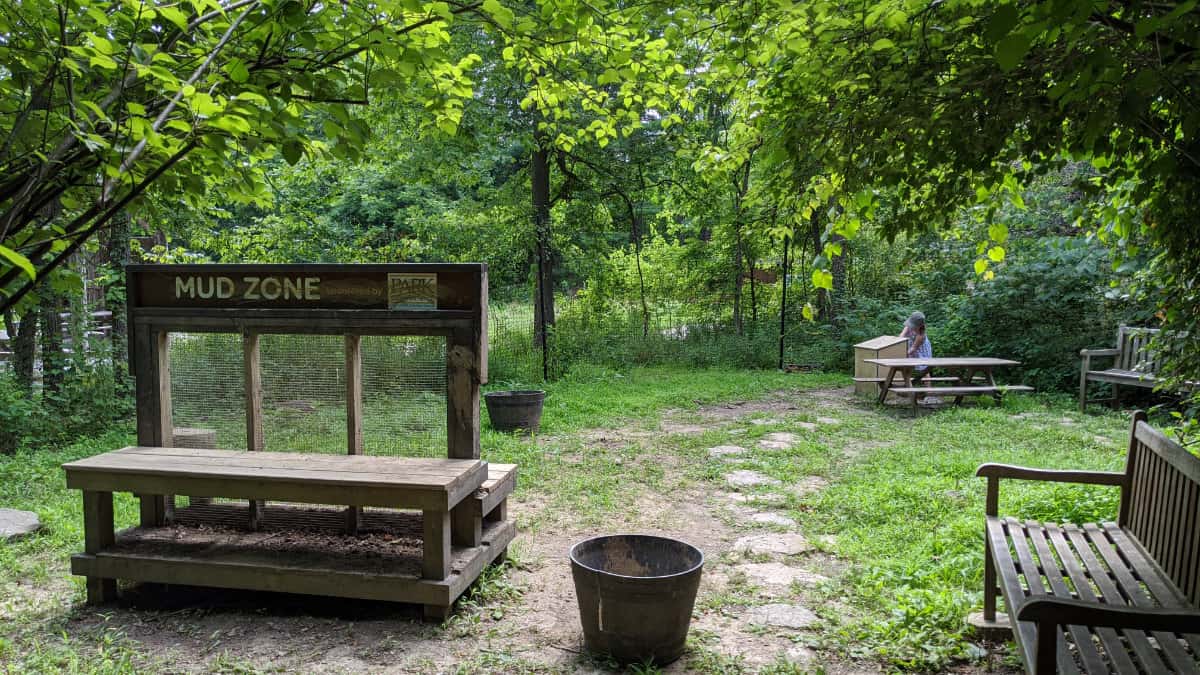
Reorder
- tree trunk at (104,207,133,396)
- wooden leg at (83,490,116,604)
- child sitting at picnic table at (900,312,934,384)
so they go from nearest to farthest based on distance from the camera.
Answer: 1. wooden leg at (83,490,116,604)
2. tree trunk at (104,207,133,396)
3. child sitting at picnic table at (900,312,934,384)

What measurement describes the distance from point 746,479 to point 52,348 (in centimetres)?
798

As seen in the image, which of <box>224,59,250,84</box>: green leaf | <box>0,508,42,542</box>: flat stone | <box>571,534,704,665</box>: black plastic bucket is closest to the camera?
<box>224,59,250,84</box>: green leaf

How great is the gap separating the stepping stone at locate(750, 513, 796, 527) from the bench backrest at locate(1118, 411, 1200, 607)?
88.0 inches

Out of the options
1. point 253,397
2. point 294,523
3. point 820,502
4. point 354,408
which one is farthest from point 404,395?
point 820,502

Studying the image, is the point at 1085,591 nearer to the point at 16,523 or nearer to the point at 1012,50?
the point at 1012,50

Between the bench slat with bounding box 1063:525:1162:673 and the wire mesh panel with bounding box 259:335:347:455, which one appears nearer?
the bench slat with bounding box 1063:525:1162:673

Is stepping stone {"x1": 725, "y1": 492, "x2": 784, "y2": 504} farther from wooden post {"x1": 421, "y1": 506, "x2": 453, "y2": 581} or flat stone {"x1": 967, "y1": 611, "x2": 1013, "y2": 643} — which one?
wooden post {"x1": 421, "y1": 506, "x2": 453, "y2": 581}

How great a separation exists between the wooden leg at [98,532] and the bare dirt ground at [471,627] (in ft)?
0.34

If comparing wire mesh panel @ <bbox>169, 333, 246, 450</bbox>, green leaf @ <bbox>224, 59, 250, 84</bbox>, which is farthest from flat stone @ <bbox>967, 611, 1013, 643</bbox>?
wire mesh panel @ <bbox>169, 333, 246, 450</bbox>

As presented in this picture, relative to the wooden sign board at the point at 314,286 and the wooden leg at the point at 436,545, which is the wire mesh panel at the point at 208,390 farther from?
the wooden leg at the point at 436,545

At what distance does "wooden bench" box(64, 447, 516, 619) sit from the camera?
3.97 meters

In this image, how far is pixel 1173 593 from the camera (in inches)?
119

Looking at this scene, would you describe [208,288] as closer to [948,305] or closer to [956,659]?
[956,659]

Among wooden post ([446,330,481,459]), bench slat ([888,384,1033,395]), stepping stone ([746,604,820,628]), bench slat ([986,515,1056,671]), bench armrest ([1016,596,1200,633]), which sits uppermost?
wooden post ([446,330,481,459])
